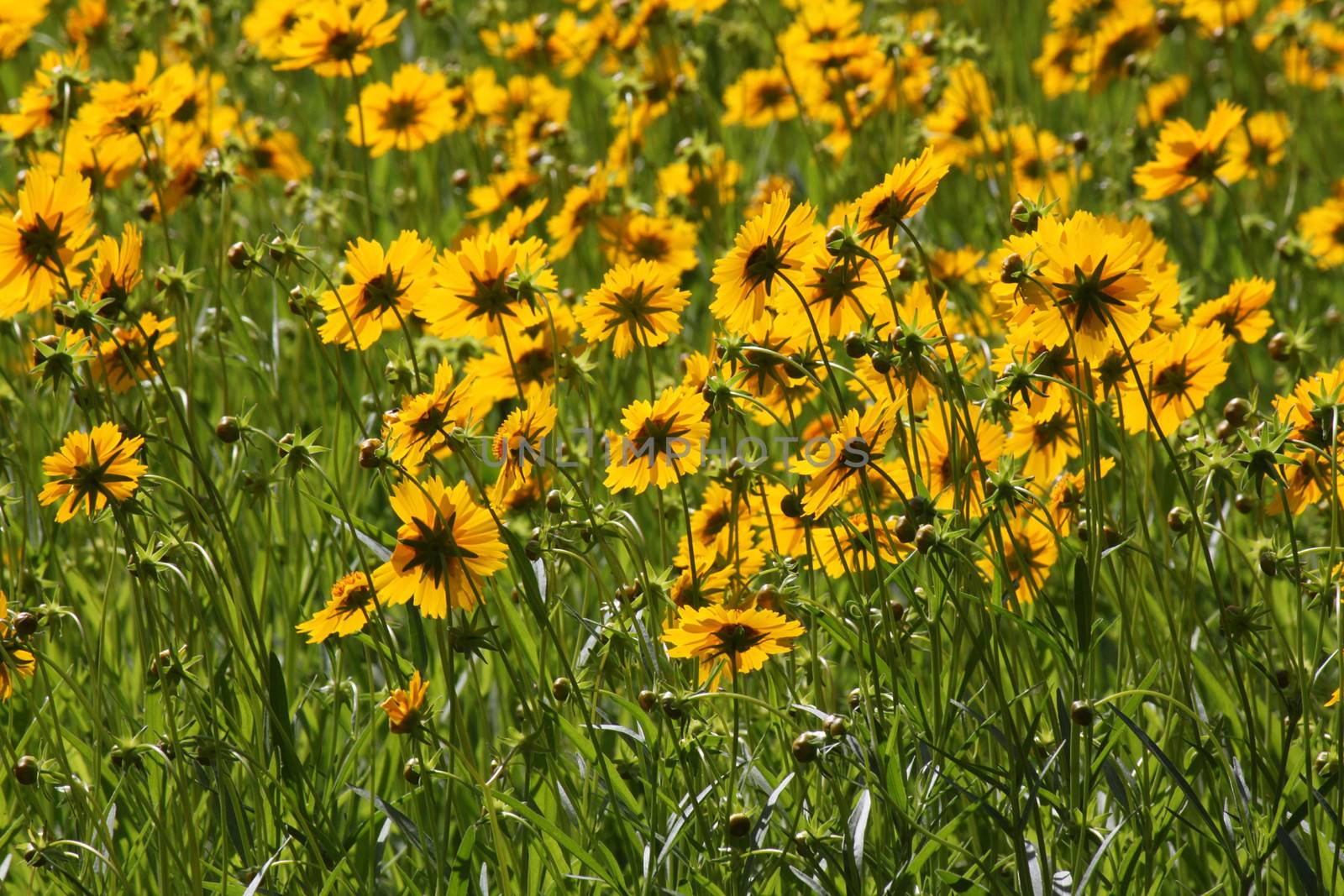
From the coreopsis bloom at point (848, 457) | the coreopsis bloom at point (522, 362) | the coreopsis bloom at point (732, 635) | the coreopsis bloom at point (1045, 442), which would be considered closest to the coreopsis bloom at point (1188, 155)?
the coreopsis bloom at point (1045, 442)

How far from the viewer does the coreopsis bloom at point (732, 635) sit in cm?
119

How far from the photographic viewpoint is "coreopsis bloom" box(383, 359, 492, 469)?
1.25 meters

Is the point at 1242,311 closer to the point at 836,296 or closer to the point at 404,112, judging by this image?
the point at 836,296

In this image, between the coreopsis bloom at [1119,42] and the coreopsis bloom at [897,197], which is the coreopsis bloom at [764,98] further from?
the coreopsis bloom at [897,197]

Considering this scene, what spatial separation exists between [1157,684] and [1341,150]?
2.31 m

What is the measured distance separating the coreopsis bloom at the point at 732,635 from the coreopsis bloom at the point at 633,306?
31 cm

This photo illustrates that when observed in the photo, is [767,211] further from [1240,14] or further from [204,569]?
[1240,14]

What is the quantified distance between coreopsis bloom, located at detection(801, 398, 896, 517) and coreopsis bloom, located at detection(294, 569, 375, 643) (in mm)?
383


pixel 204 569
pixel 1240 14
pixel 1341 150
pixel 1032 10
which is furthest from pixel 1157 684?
pixel 1032 10

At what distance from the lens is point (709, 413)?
52.4 inches

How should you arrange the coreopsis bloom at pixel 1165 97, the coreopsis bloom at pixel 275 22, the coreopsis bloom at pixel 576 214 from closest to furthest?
the coreopsis bloom at pixel 576 214 → the coreopsis bloom at pixel 275 22 → the coreopsis bloom at pixel 1165 97

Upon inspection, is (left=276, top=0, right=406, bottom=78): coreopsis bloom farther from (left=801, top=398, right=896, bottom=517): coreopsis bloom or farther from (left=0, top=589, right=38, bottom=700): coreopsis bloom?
(left=801, top=398, right=896, bottom=517): coreopsis bloom

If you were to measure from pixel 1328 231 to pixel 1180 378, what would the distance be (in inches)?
44.0

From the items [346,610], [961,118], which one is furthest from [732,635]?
[961,118]
